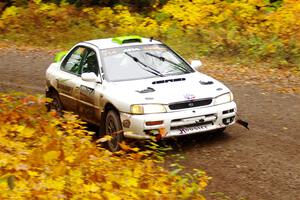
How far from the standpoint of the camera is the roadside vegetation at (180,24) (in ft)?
55.3

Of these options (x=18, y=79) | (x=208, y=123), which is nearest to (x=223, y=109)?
(x=208, y=123)

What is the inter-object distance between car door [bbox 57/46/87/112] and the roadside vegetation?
6648mm

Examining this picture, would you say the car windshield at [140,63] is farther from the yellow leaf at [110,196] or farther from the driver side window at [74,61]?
the yellow leaf at [110,196]

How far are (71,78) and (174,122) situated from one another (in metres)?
2.70

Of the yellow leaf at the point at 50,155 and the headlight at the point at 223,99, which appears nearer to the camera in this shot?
the yellow leaf at the point at 50,155

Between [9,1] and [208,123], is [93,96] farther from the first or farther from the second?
[9,1]

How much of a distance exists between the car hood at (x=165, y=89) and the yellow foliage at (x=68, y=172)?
1714 millimetres

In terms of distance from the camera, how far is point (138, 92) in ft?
29.7

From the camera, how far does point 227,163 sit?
27.6ft

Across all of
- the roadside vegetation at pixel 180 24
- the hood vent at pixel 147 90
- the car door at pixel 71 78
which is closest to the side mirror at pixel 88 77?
the car door at pixel 71 78

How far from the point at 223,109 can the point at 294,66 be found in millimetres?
6788

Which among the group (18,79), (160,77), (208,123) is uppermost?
(160,77)

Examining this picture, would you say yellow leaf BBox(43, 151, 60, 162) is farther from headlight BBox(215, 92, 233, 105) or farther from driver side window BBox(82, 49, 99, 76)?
driver side window BBox(82, 49, 99, 76)

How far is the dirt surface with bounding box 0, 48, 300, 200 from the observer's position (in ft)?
24.3
